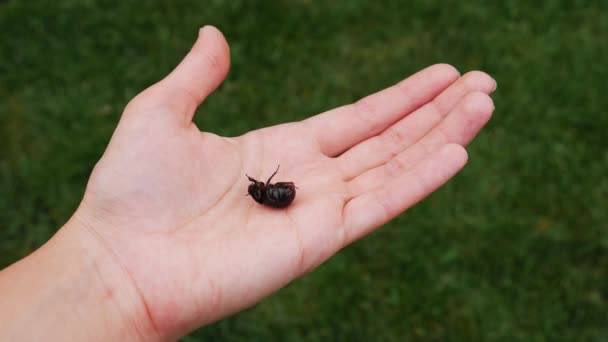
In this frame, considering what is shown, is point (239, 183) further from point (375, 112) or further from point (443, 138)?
point (443, 138)

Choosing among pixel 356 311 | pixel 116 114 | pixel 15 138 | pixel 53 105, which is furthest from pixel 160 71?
pixel 356 311

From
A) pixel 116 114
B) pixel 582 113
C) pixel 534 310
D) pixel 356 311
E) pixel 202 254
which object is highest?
pixel 116 114

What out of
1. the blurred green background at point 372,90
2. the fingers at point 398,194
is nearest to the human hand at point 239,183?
the fingers at point 398,194

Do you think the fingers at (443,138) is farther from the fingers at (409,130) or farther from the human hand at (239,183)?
the fingers at (409,130)

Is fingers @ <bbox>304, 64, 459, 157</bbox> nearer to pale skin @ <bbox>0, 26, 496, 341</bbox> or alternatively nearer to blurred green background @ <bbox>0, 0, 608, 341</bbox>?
pale skin @ <bbox>0, 26, 496, 341</bbox>

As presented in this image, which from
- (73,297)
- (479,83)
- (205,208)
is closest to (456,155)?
(479,83)

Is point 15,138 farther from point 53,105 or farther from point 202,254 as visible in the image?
point 202,254

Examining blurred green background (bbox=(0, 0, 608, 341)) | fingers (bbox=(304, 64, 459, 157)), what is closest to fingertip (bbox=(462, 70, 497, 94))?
fingers (bbox=(304, 64, 459, 157))
